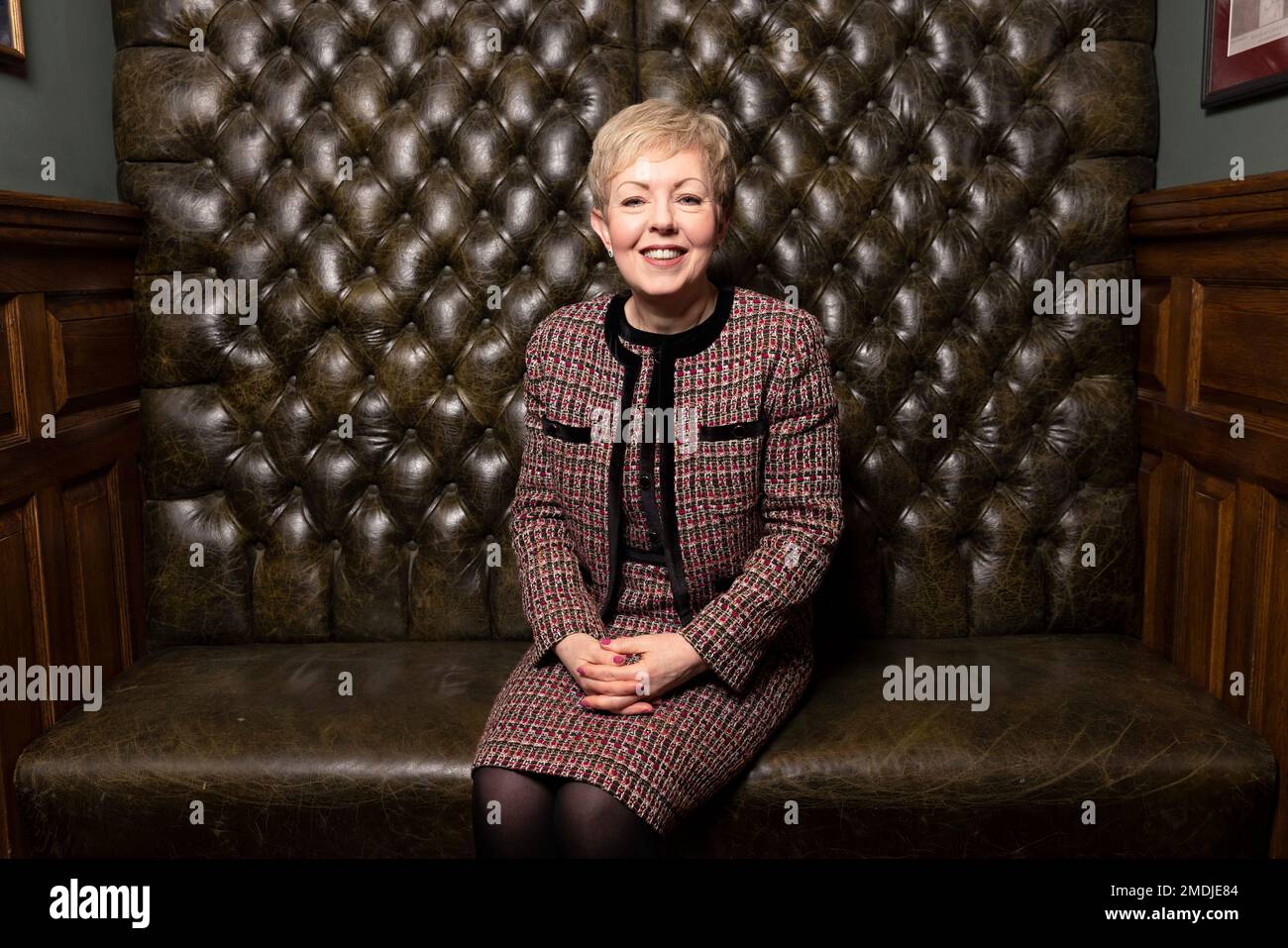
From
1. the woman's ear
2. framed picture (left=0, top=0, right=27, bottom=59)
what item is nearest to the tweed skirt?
the woman's ear

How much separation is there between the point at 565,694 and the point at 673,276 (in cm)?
74

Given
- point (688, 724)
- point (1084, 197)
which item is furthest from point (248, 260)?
point (1084, 197)

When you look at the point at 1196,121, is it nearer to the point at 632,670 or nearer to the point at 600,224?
the point at 600,224

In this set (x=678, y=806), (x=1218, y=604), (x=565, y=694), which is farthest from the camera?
(x=1218, y=604)

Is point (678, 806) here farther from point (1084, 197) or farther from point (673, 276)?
point (1084, 197)

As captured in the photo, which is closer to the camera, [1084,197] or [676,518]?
[676,518]

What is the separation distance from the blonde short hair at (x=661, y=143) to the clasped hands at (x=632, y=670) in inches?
30.1

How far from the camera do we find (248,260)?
2.40 meters

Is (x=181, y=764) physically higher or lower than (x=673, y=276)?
lower

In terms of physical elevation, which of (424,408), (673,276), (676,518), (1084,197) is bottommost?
(676,518)

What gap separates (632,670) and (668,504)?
31 centimetres

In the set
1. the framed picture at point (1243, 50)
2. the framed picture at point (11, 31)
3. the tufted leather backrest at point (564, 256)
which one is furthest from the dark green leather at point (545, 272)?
the framed picture at point (11, 31)

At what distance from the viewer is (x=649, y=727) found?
66.9 inches

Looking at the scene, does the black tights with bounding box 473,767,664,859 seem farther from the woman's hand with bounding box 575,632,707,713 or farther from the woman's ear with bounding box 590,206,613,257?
the woman's ear with bounding box 590,206,613,257
